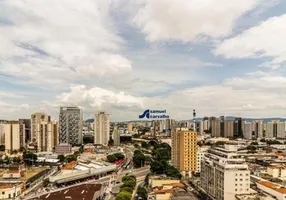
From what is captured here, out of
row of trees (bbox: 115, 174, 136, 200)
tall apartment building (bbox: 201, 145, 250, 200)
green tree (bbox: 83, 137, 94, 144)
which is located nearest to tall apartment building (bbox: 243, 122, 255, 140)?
green tree (bbox: 83, 137, 94, 144)

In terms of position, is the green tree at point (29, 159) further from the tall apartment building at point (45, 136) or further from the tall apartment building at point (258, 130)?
the tall apartment building at point (258, 130)

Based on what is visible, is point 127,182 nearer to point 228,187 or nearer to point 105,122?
point 228,187

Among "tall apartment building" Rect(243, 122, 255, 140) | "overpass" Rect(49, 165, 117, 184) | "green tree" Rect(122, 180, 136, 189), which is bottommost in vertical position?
"overpass" Rect(49, 165, 117, 184)

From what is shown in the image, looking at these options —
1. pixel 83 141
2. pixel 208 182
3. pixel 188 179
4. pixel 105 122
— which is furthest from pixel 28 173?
pixel 83 141

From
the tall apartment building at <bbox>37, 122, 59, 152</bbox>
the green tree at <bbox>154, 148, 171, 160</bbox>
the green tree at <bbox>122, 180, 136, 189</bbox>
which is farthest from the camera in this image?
the tall apartment building at <bbox>37, 122, 59, 152</bbox>

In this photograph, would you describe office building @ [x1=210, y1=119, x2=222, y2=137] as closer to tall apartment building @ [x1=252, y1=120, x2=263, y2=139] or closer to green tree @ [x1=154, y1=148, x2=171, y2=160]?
tall apartment building @ [x1=252, y1=120, x2=263, y2=139]

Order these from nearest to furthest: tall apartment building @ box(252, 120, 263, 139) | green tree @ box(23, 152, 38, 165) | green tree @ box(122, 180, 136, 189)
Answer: green tree @ box(122, 180, 136, 189) → green tree @ box(23, 152, 38, 165) → tall apartment building @ box(252, 120, 263, 139)
